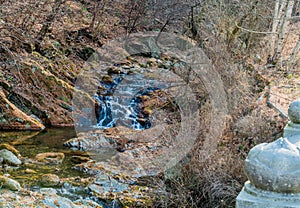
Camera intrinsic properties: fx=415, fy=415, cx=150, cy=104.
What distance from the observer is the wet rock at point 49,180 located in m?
6.63

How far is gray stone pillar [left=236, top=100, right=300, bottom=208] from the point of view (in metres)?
2.49

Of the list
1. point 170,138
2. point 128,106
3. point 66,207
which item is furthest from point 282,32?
point 66,207

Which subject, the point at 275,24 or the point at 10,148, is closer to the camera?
the point at 10,148

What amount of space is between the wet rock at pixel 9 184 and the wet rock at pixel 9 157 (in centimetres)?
119

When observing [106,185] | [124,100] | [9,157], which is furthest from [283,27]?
[9,157]

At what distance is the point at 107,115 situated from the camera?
1157cm

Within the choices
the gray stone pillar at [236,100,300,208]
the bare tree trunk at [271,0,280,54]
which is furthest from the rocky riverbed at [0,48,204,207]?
the gray stone pillar at [236,100,300,208]

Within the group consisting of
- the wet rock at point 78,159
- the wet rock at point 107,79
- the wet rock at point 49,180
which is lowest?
the wet rock at point 78,159

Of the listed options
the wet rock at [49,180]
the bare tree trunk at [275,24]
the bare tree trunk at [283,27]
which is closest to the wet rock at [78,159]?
the wet rock at [49,180]

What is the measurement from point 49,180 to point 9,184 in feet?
2.62

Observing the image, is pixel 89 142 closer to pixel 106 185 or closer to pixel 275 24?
pixel 106 185

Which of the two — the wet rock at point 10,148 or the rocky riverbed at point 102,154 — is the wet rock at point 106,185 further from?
the wet rock at point 10,148

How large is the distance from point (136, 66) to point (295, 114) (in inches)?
425

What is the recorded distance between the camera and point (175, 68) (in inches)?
447
